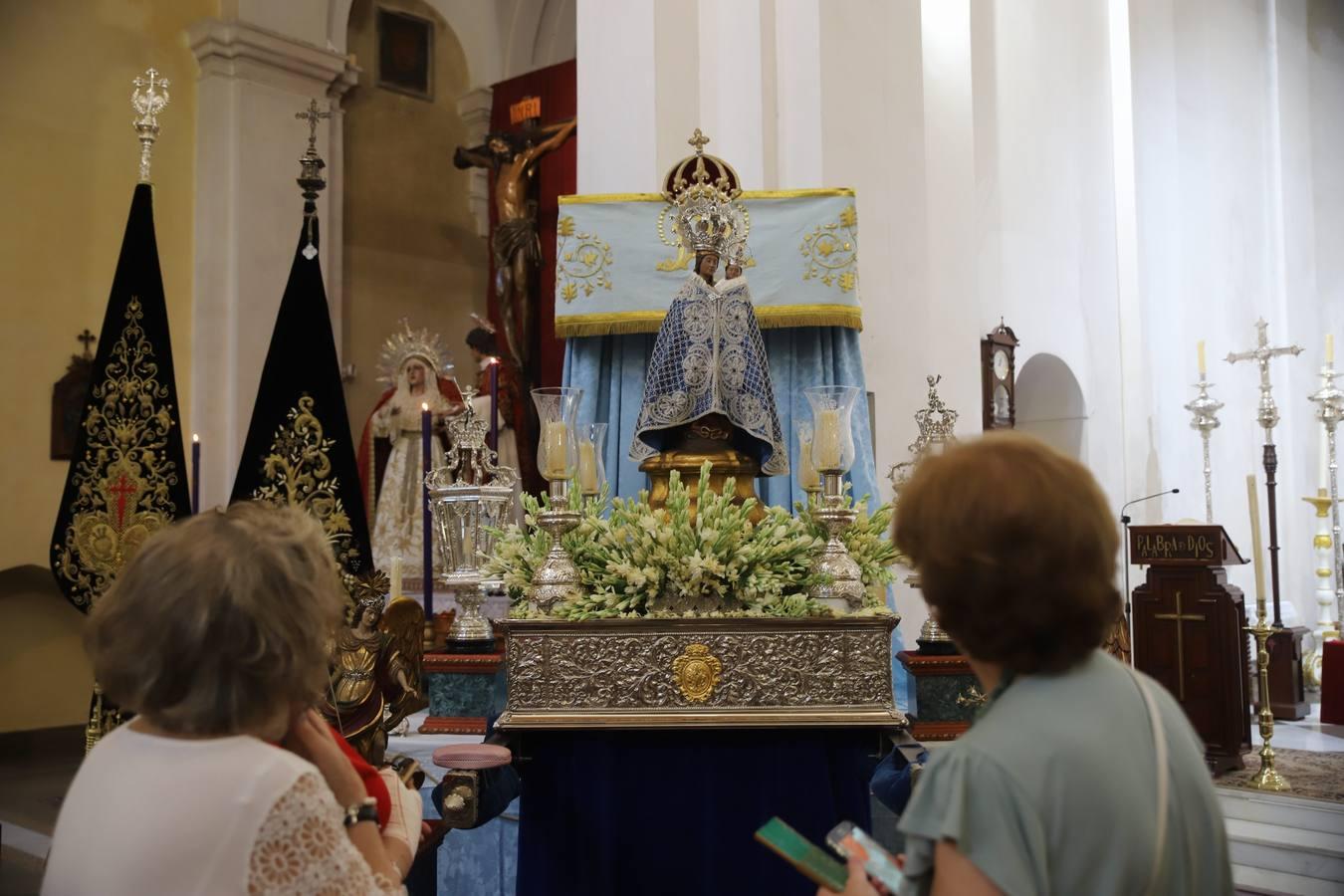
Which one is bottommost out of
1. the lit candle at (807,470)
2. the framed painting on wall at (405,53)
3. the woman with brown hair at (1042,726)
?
the woman with brown hair at (1042,726)

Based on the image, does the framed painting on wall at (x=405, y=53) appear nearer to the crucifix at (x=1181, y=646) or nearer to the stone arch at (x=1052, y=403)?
the stone arch at (x=1052, y=403)

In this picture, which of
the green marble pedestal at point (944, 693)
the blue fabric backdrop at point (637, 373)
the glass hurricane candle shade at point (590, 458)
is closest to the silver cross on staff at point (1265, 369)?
the blue fabric backdrop at point (637, 373)

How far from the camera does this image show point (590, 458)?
Answer: 11.4ft

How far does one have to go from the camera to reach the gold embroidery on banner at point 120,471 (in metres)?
3.84

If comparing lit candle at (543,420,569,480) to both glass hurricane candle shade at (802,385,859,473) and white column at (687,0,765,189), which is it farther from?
white column at (687,0,765,189)

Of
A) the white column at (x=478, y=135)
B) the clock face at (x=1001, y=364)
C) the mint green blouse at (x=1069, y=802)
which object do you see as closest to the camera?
the mint green blouse at (x=1069, y=802)

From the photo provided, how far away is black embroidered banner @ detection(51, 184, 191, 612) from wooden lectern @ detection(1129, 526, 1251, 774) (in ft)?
13.9

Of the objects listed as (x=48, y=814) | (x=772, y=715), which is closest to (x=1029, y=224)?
(x=772, y=715)

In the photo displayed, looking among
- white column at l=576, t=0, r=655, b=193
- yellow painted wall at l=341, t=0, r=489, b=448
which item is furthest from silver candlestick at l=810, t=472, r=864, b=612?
yellow painted wall at l=341, t=0, r=489, b=448

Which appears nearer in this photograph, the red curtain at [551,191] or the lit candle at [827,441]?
the lit candle at [827,441]

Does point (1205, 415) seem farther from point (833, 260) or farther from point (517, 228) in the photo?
point (833, 260)

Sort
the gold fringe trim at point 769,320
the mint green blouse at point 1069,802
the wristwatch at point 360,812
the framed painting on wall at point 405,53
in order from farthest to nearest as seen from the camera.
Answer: the framed painting on wall at point 405,53 < the gold fringe trim at point 769,320 < the wristwatch at point 360,812 < the mint green blouse at point 1069,802

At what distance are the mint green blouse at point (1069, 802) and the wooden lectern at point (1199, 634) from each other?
15.0ft

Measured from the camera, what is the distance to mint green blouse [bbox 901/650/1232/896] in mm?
1273
